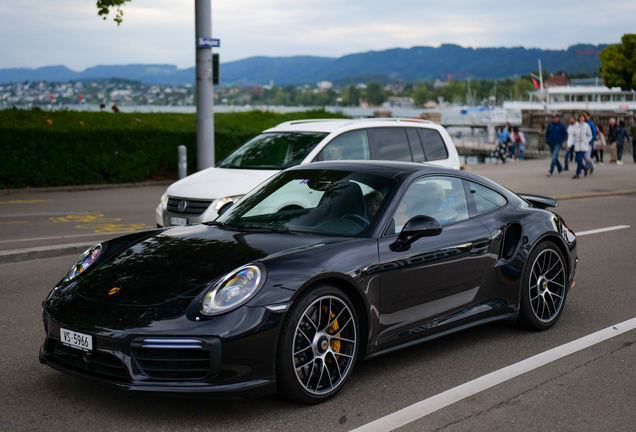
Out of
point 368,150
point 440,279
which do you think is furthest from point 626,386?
point 368,150

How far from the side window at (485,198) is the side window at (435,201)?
0.14 meters

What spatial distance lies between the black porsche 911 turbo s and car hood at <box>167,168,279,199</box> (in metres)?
3.47

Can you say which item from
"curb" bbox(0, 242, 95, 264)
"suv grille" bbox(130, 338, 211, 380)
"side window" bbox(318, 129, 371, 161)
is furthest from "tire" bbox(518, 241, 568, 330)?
"curb" bbox(0, 242, 95, 264)

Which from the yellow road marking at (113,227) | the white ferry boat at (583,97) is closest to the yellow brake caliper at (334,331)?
the yellow road marking at (113,227)

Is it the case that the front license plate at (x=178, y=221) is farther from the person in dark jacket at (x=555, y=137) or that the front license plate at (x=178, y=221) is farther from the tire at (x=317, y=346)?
the person in dark jacket at (x=555, y=137)

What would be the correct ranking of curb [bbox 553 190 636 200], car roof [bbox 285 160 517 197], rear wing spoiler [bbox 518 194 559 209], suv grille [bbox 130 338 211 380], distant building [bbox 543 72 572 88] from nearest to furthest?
suv grille [bbox 130 338 211 380]
car roof [bbox 285 160 517 197]
rear wing spoiler [bbox 518 194 559 209]
curb [bbox 553 190 636 200]
distant building [bbox 543 72 572 88]

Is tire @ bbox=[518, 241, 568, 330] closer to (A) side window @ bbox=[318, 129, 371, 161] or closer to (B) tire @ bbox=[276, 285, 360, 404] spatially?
(B) tire @ bbox=[276, 285, 360, 404]

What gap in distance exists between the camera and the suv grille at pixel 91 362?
12.2 ft

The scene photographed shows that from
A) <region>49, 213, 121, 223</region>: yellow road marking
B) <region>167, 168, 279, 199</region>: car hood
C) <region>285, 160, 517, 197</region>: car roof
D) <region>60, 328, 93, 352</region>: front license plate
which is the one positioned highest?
Result: <region>285, 160, 517, 197</region>: car roof

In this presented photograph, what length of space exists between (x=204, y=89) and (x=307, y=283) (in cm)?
1073

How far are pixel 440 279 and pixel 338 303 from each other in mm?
952

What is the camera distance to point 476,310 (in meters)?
5.14

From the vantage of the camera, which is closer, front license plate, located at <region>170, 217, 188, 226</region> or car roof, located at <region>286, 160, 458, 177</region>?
car roof, located at <region>286, 160, 458, 177</region>

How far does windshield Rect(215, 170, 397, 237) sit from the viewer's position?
473 centimetres
